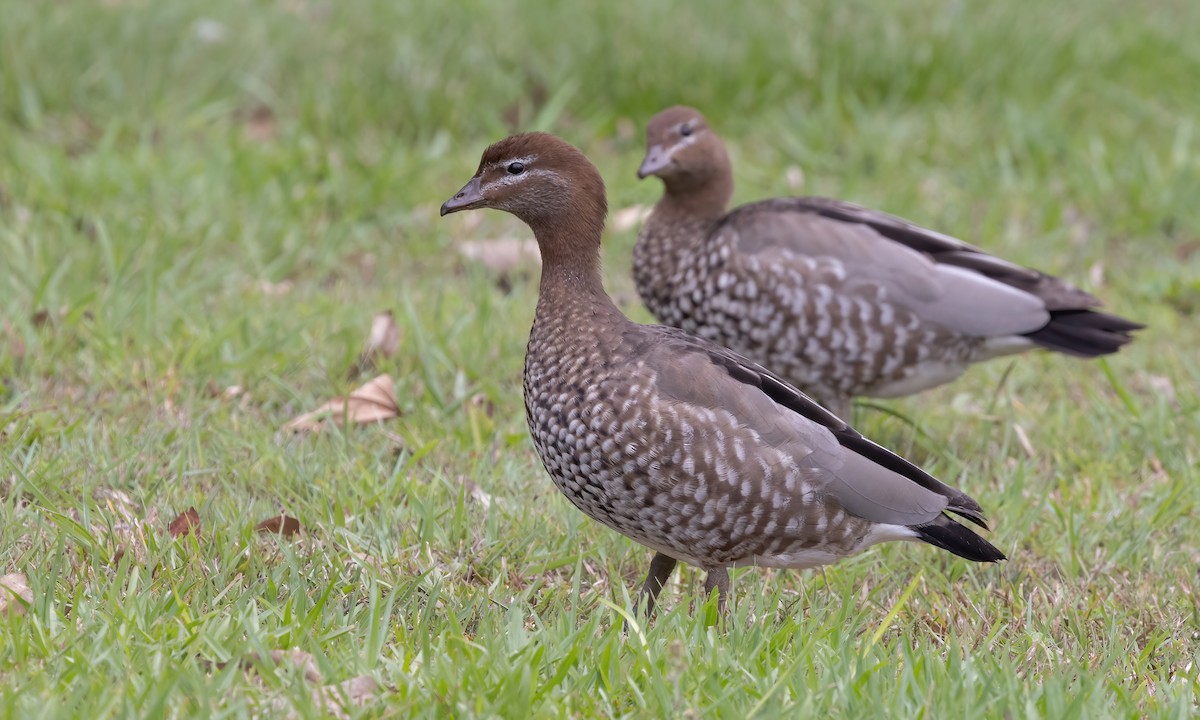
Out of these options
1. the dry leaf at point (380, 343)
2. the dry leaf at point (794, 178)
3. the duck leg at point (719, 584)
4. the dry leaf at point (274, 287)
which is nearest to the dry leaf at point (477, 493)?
the duck leg at point (719, 584)

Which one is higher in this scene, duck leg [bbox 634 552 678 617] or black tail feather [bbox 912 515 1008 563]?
black tail feather [bbox 912 515 1008 563]

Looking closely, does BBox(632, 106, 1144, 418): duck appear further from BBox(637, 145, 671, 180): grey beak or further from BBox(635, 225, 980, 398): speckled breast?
BBox(637, 145, 671, 180): grey beak

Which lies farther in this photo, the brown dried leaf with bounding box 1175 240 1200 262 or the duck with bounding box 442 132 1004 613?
the brown dried leaf with bounding box 1175 240 1200 262

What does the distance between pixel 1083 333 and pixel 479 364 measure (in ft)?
6.89

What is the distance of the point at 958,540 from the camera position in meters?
3.81

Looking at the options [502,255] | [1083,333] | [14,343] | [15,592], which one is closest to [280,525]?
[15,592]

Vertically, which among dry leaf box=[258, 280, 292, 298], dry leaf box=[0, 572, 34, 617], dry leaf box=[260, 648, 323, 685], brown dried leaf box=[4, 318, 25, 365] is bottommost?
brown dried leaf box=[4, 318, 25, 365]

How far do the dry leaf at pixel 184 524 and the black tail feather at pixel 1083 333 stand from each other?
2.84 m

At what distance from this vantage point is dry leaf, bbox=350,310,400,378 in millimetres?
5246

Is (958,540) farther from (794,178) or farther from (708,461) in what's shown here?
(794,178)

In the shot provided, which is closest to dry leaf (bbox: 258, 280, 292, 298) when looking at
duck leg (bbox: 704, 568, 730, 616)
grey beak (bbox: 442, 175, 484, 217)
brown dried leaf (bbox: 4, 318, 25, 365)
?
brown dried leaf (bbox: 4, 318, 25, 365)

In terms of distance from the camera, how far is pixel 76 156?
7047 mm

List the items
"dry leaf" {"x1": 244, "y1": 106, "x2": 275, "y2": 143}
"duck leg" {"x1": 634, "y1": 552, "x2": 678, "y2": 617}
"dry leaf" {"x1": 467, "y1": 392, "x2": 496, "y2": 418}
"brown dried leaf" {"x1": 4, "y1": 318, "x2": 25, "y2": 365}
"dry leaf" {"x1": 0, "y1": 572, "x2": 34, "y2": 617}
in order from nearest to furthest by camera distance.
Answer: "dry leaf" {"x1": 0, "y1": 572, "x2": 34, "y2": 617} < "duck leg" {"x1": 634, "y1": 552, "x2": 678, "y2": 617} < "brown dried leaf" {"x1": 4, "y1": 318, "x2": 25, "y2": 365} < "dry leaf" {"x1": 467, "y1": 392, "x2": 496, "y2": 418} < "dry leaf" {"x1": 244, "y1": 106, "x2": 275, "y2": 143}

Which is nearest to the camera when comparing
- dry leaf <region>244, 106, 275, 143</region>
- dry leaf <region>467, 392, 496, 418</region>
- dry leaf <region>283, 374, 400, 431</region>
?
dry leaf <region>283, 374, 400, 431</region>
